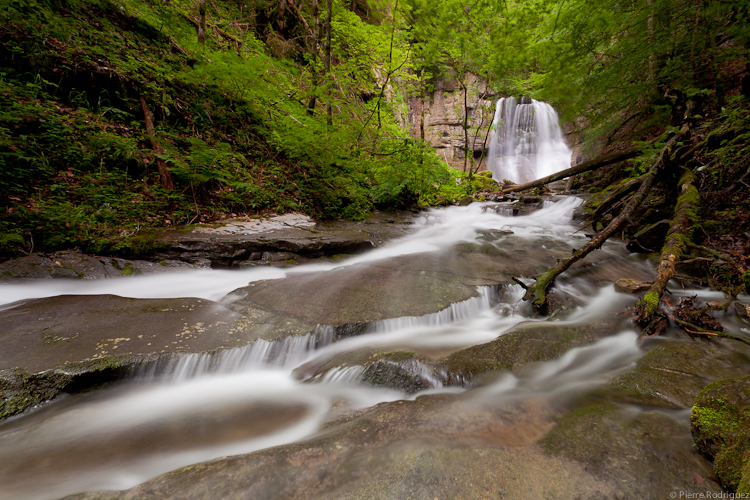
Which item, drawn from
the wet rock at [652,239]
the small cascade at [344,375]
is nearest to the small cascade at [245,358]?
the small cascade at [344,375]

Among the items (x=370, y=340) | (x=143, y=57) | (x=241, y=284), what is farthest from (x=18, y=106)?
(x=370, y=340)

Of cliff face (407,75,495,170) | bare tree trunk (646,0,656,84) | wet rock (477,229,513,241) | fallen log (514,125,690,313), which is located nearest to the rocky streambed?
fallen log (514,125,690,313)

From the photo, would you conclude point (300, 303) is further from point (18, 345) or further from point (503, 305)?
point (503, 305)

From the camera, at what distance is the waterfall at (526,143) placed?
69.6ft

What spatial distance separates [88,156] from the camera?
14.1ft

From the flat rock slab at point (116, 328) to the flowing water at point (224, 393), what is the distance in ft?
0.65

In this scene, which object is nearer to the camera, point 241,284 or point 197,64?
point 241,284

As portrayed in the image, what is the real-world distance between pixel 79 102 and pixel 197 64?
2862 mm

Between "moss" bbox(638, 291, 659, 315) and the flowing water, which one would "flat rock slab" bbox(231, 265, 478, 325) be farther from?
"moss" bbox(638, 291, 659, 315)

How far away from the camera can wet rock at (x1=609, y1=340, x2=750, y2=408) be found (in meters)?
1.88

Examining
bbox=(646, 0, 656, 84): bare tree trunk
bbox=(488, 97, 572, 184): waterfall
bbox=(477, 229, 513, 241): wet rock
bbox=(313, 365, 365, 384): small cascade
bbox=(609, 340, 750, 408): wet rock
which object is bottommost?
bbox=(609, 340, 750, 408): wet rock

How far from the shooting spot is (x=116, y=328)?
2.66m

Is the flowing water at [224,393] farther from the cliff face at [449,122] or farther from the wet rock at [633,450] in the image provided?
the cliff face at [449,122]

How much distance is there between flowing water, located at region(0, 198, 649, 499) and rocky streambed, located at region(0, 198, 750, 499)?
1 cm
